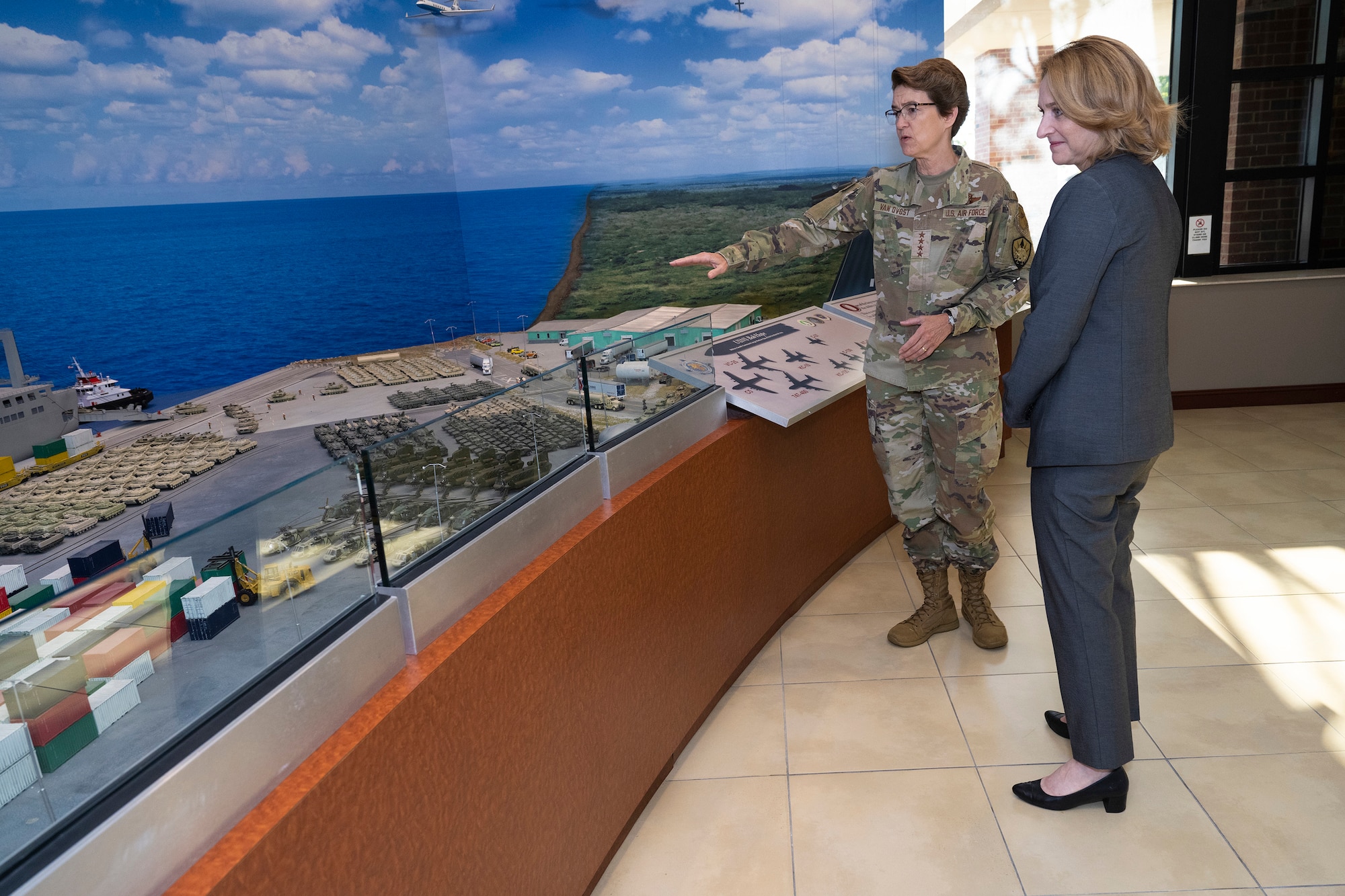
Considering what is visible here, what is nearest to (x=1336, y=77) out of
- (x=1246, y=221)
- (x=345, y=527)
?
(x=1246, y=221)

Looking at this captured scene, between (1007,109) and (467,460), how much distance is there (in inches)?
244

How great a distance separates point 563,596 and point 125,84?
35.1ft

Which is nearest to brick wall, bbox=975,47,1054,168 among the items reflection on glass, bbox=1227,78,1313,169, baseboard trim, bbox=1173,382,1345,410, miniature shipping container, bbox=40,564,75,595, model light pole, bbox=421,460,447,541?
reflection on glass, bbox=1227,78,1313,169

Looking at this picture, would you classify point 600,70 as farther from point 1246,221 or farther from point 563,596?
point 563,596

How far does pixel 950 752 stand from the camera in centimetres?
197

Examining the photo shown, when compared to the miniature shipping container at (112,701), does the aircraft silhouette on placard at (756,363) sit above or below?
below

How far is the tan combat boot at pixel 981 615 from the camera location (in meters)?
2.41

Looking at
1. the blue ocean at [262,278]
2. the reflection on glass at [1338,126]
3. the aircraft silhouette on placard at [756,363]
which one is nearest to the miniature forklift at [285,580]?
the aircraft silhouette on placard at [756,363]

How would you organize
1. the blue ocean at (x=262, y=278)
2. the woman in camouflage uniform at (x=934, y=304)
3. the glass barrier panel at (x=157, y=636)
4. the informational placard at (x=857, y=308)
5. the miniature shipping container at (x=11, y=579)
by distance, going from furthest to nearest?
the blue ocean at (x=262, y=278) → the informational placard at (x=857, y=308) → the woman in camouflage uniform at (x=934, y=304) → the miniature shipping container at (x=11, y=579) → the glass barrier panel at (x=157, y=636)

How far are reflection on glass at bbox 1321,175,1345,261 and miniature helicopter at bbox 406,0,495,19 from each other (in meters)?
10.5

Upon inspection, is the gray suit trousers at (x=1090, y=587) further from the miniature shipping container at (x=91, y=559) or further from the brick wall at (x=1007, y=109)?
the brick wall at (x=1007, y=109)

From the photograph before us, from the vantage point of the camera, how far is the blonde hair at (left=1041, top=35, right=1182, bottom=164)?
4.54 feet

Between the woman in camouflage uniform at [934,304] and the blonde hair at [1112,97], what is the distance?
2.23 ft

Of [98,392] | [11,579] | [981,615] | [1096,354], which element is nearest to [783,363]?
[981,615]
